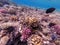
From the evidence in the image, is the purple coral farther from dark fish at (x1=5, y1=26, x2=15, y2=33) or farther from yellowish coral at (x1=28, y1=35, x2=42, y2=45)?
dark fish at (x1=5, y1=26, x2=15, y2=33)

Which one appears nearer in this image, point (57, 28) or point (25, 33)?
point (25, 33)

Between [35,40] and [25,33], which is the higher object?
[25,33]

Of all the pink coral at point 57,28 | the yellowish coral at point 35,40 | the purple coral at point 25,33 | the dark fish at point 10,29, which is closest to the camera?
the yellowish coral at point 35,40

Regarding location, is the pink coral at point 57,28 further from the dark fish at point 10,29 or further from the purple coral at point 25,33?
the dark fish at point 10,29

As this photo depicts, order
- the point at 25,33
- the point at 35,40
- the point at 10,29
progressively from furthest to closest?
the point at 10,29 < the point at 25,33 < the point at 35,40

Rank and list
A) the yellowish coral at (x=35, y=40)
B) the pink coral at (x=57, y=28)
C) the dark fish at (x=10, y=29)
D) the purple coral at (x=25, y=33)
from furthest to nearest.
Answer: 1. the dark fish at (x=10, y=29)
2. the pink coral at (x=57, y=28)
3. the purple coral at (x=25, y=33)
4. the yellowish coral at (x=35, y=40)

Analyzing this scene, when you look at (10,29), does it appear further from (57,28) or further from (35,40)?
(57,28)

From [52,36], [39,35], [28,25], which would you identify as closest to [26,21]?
[28,25]

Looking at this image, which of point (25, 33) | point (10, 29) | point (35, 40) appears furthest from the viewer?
point (10, 29)

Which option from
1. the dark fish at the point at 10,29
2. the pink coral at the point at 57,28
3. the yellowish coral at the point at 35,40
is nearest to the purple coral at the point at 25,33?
the yellowish coral at the point at 35,40

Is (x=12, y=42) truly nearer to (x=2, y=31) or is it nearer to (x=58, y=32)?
(x=2, y=31)

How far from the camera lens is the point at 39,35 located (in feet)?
17.0

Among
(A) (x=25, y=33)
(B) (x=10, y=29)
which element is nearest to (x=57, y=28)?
(A) (x=25, y=33)

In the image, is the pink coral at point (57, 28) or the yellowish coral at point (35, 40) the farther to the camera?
the pink coral at point (57, 28)
